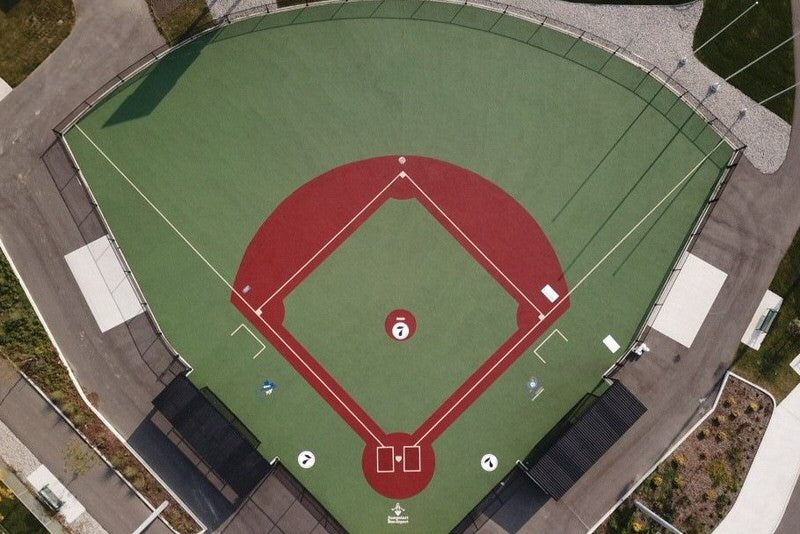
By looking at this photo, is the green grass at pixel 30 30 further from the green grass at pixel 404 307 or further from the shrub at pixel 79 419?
the green grass at pixel 404 307

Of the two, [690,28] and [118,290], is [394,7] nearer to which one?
[690,28]

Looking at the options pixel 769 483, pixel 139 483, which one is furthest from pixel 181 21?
pixel 769 483

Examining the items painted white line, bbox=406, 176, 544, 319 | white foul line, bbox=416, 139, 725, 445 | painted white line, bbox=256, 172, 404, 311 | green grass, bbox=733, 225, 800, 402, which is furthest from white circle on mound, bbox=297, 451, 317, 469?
green grass, bbox=733, 225, 800, 402

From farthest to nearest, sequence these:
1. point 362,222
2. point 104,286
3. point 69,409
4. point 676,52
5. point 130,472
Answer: point 676,52 < point 362,222 < point 104,286 < point 69,409 < point 130,472

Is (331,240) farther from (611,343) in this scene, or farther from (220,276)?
(611,343)

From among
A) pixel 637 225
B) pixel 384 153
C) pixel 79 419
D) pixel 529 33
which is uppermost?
pixel 529 33

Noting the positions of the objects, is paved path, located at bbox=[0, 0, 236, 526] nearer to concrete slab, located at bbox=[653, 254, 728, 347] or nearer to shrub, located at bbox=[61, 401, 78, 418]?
shrub, located at bbox=[61, 401, 78, 418]

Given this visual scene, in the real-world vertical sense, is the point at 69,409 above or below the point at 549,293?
below

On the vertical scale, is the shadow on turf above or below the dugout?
above
